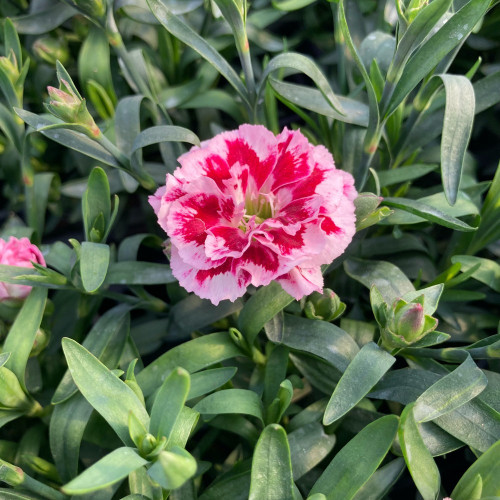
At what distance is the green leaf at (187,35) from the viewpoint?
82 centimetres

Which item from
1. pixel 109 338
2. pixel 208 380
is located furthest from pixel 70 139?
pixel 208 380

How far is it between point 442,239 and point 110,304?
2.14ft

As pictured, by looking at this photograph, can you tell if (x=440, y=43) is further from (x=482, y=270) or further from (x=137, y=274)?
(x=137, y=274)

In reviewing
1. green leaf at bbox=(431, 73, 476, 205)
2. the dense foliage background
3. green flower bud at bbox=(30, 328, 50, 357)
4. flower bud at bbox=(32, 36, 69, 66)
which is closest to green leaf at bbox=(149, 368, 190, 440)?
the dense foliage background

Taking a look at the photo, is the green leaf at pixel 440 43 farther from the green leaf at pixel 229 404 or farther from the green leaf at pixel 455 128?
the green leaf at pixel 229 404

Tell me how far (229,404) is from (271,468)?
4.2 inches

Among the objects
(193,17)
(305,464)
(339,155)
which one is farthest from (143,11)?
(305,464)

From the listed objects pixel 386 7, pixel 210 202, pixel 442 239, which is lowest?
pixel 442 239

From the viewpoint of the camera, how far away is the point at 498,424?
717 mm

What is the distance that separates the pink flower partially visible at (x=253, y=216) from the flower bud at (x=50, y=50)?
0.56m

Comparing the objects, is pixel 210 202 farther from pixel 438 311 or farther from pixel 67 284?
pixel 438 311

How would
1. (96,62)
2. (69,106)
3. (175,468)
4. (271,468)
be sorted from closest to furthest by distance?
(175,468) → (271,468) → (69,106) → (96,62)

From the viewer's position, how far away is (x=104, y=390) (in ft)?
2.15

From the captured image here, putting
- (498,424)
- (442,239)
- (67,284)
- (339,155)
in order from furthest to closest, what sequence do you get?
(442,239)
(339,155)
(67,284)
(498,424)
